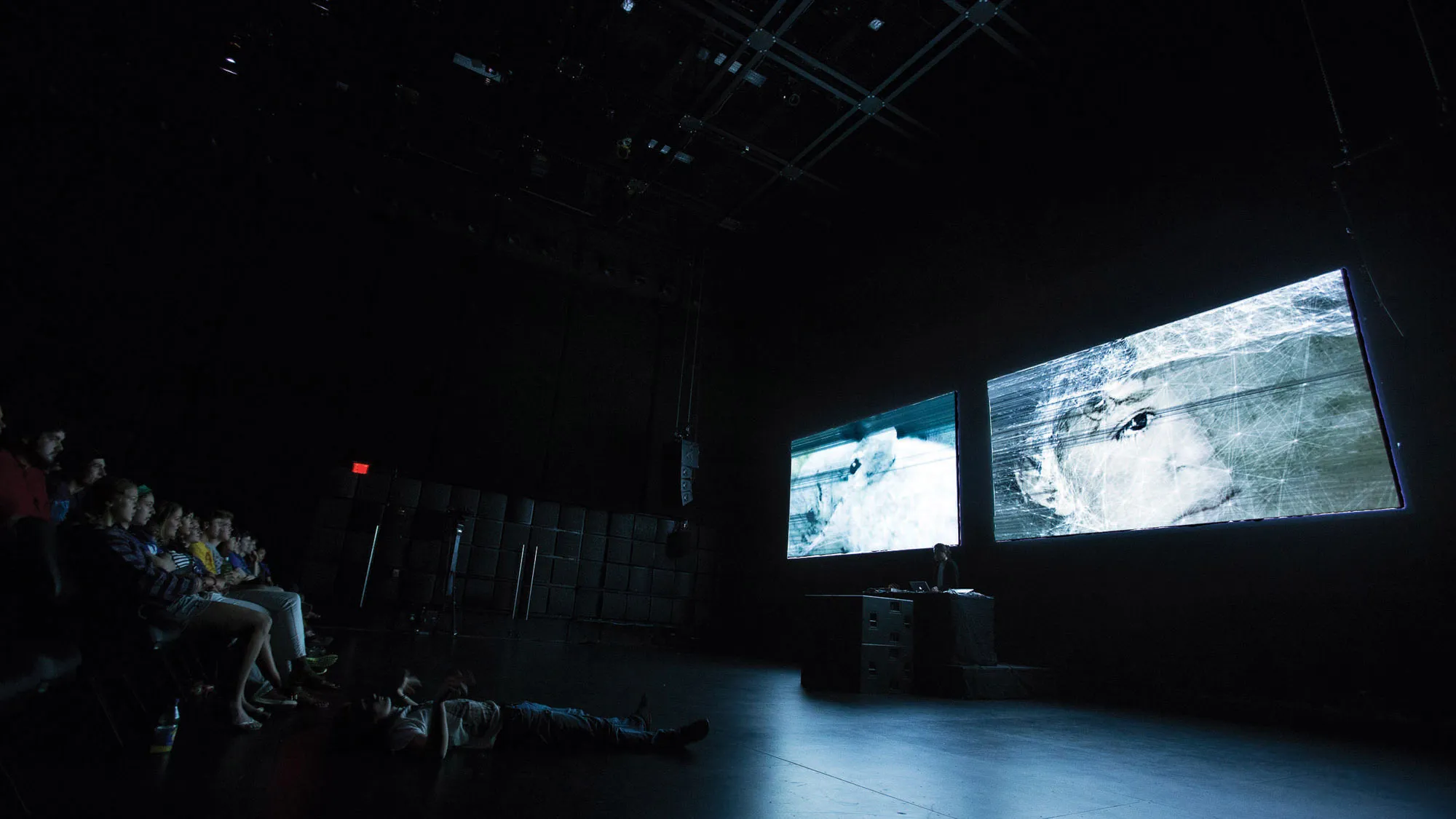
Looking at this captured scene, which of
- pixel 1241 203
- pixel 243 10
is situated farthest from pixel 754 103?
pixel 243 10

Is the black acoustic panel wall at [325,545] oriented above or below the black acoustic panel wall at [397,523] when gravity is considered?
below

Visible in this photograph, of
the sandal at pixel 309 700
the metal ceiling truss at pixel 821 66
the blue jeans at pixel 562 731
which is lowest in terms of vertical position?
the sandal at pixel 309 700

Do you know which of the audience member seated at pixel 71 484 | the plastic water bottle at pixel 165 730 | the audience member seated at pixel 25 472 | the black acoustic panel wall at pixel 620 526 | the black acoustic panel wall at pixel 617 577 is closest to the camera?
the plastic water bottle at pixel 165 730

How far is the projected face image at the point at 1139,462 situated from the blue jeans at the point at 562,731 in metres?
4.00

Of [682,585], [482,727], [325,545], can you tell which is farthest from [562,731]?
[682,585]

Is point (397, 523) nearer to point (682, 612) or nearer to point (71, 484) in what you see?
→ point (71, 484)

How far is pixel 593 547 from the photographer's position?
8484mm

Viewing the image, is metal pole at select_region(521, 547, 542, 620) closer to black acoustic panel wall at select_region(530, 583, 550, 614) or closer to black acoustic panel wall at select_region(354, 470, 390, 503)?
black acoustic panel wall at select_region(530, 583, 550, 614)

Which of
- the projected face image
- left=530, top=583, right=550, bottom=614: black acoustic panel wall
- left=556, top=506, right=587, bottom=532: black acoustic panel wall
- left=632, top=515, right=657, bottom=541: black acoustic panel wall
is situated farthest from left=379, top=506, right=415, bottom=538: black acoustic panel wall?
the projected face image

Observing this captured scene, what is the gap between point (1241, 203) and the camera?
15.1 feet

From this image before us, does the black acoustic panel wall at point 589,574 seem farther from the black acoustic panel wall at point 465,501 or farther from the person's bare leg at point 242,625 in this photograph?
the person's bare leg at point 242,625

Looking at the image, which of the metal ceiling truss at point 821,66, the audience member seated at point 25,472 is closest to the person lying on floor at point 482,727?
the audience member seated at point 25,472

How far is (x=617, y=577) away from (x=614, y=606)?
362 millimetres

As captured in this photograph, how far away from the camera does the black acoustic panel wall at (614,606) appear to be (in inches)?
330
